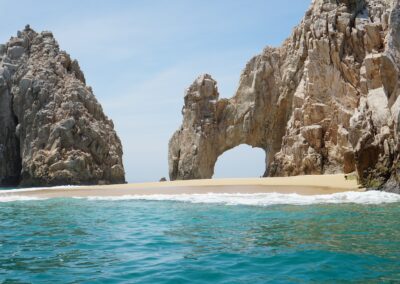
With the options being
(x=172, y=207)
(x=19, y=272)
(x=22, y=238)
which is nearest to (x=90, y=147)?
(x=172, y=207)

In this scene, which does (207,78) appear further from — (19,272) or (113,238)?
(19,272)

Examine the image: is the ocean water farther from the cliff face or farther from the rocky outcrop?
the rocky outcrop

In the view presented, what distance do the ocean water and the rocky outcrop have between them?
121 feet

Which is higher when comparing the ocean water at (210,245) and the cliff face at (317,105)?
the cliff face at (317,105)

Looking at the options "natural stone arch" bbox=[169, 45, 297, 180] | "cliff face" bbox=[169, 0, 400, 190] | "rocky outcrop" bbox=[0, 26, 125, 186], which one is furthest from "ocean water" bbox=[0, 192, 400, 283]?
"rocky outcrop" bbox=[0, 26, 125, 186]

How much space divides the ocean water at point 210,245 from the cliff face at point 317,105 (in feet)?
21.5

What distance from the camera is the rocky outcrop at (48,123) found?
51.1 m

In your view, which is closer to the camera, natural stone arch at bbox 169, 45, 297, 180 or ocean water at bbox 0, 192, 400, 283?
ocean water at bbox 0, 192, 400, 283

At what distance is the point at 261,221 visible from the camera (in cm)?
1195

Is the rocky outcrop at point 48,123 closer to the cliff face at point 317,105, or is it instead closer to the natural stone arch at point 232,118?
the cliff face at point 317,105

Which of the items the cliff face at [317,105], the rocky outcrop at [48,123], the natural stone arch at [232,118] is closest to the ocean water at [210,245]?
the cliff face at [317,105]

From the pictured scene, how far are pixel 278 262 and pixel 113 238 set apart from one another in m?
4.29

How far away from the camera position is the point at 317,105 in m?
36.9

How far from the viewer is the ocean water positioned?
21.4 ft
